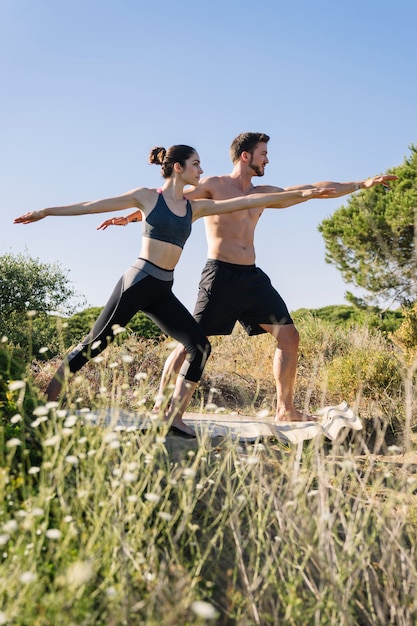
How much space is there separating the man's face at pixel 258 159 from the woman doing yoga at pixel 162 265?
3.36 feet

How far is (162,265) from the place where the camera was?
496 cm

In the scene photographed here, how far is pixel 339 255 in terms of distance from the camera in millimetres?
19469

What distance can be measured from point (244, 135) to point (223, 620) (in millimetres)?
4223

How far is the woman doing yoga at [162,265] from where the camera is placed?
4.91 meters

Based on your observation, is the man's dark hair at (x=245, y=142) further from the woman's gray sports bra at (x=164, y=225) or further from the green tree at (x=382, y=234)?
the green tree at (x=382, y=234)

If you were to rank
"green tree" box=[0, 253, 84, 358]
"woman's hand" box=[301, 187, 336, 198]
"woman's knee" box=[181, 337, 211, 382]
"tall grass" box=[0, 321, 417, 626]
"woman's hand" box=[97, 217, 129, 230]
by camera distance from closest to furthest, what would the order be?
1. "tall grass" box=[0, 321, 417, 626]
2. "woman's knee" box=[181, 337, 211, 382]
3. "woman's hand" box=[301, 187, 336, 198]
4. "woman's hand" box=[97, 217, 129, 230]
5. "green tree" box=[0, 253, 84, 358]

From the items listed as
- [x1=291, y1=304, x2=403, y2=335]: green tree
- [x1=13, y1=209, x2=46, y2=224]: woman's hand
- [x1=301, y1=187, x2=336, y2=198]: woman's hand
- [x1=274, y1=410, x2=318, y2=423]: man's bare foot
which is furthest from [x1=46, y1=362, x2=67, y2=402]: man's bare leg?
[x1=291, y1=304, x2=403, y2=335]: green tree

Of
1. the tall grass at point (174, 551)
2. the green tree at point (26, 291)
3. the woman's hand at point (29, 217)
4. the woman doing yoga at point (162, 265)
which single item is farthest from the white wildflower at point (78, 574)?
the green tree at point (26, 291)

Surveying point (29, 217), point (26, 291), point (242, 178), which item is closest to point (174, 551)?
point (29, 217)

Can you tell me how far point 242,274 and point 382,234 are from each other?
12.9m

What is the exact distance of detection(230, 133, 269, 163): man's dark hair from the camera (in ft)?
20.1

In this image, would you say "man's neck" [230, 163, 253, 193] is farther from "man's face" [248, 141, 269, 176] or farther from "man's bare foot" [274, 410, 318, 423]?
"man's bare foot" [274, 410, 318, 423]

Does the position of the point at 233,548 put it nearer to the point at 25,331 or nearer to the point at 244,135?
the point at 244,135

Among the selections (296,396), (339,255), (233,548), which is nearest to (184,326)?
(233,548)
